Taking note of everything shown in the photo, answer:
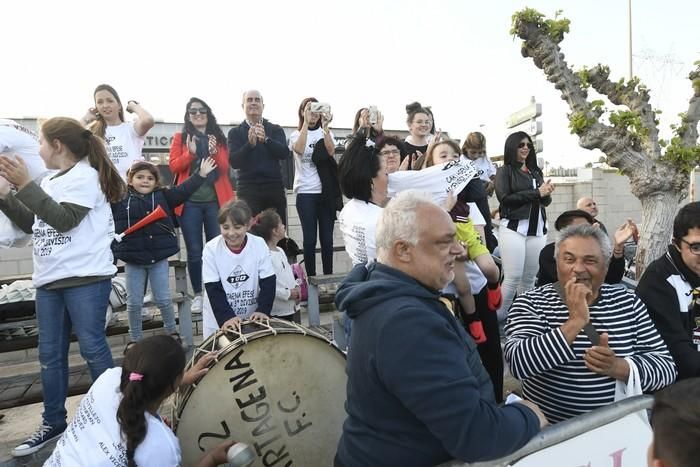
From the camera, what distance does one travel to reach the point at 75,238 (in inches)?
105

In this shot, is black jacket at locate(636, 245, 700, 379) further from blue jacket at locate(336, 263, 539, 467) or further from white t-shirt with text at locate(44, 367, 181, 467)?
white t-shirt with text at locate(44, 367, 181, 467)

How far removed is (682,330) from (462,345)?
1628mm

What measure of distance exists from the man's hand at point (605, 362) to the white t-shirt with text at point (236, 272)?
79.3 inches

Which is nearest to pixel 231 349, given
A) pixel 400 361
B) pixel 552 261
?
pixel 400 361

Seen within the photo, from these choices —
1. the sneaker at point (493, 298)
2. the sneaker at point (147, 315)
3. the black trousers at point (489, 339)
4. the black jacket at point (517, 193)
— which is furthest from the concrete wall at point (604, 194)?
the sneaker at point (147, 315)

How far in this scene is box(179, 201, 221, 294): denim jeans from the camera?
14.9ft

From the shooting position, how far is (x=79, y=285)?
266cm

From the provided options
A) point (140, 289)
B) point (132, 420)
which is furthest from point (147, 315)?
point (132, 420)

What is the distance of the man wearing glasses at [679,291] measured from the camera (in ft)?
7.85

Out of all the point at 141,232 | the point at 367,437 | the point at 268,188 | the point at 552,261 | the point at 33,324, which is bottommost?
the point at 33,324

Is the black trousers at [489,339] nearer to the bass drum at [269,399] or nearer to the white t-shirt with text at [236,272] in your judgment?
the bass drum at [269,399]

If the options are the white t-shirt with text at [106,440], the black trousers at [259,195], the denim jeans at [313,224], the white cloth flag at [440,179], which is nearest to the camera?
the white t-shirt with text at [106,440]

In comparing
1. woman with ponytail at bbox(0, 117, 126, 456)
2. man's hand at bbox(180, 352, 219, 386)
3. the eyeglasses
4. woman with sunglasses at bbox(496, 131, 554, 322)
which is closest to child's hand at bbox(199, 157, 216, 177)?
woman with ponytail at bbox(0, 117, 126, 456)

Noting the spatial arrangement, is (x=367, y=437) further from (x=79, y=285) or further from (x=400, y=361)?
(x=79, y=285)
